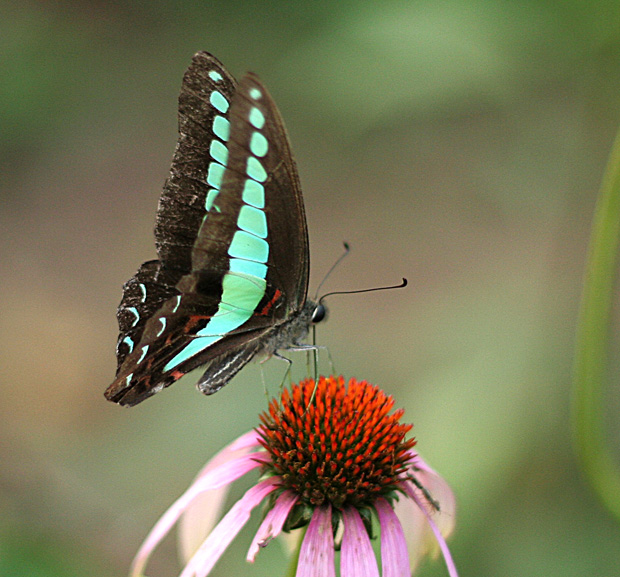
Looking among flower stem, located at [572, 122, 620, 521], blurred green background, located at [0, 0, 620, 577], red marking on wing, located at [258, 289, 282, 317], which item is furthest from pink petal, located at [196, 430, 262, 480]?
flower stem, located at [572, 122, 620, 521]

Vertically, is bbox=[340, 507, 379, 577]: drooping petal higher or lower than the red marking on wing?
lower

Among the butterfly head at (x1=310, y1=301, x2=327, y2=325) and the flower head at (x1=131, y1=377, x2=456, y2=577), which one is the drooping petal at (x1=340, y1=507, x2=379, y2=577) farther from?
the butterfly head at (x1=310, y1=301, x2=327, y2=325)

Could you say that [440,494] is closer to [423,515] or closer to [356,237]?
[423,515]

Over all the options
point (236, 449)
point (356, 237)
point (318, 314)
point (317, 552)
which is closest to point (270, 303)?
point (318, 314)

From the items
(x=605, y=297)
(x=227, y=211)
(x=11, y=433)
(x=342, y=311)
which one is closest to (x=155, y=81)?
(x=342, y=311)

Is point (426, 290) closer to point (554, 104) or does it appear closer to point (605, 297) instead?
point (554, 104)

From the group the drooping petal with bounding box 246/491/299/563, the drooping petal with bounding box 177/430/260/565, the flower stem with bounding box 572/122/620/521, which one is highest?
the flower stem with bounding box 572/122/620/521
